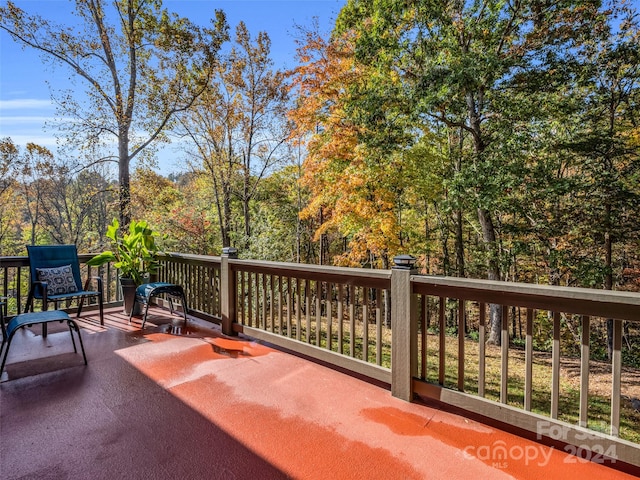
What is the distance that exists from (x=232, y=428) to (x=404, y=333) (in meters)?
1.27

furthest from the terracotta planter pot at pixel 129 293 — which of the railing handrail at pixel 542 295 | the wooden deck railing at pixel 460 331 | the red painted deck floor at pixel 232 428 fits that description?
the railing handrail at pixel 542 295

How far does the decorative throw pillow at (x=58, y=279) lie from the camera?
4.05 metres

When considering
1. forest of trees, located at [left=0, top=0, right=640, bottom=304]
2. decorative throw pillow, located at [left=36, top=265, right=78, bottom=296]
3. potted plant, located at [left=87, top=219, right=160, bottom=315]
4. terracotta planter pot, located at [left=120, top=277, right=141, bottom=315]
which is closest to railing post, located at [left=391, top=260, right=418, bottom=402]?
potted plant, located at [left=87, top=219, right=160, bottom=315]

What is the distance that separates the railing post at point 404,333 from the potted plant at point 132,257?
11.8 ft

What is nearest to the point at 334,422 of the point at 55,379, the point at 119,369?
the point at 119,369

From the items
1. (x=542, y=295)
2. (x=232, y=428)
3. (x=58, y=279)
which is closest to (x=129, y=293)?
(x=58, y=279)

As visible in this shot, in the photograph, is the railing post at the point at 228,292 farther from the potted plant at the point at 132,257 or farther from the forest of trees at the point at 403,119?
the forest of trees at the point at 403,119

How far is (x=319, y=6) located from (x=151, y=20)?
4141mm

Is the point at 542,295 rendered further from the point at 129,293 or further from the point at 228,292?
the point at 129,293

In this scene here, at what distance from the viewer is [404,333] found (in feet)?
7.89

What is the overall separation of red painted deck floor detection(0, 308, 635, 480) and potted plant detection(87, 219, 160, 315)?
1651 millimetres

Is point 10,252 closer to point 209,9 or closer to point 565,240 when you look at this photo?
point 209,9

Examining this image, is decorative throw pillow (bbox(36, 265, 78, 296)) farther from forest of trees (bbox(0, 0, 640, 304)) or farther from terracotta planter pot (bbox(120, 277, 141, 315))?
forest of trees (bbox(0, 0, 640, 304))

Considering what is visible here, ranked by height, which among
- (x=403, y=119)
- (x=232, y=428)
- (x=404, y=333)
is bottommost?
(x=232, y=428)
